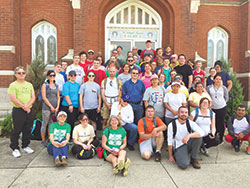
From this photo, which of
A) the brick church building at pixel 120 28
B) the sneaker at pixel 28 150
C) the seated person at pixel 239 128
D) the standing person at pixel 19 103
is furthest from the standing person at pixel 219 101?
the sneaker at pixel 28 150

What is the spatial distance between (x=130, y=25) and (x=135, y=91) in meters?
5.89

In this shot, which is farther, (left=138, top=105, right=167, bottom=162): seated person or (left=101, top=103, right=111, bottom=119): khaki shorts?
(left=101, top=103, right=111, bottom=119): khaki shorts

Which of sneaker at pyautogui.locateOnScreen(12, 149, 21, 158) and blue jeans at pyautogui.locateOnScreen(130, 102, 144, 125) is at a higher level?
blue jeans at pyautogui.locateOnScreen(130, 102, 144, 125)

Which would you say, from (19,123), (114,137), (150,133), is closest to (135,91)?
(150,133)

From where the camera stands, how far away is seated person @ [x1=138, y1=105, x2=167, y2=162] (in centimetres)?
442

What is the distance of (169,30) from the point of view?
941 cm

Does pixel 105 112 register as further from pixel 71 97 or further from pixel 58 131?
pixel 58 131

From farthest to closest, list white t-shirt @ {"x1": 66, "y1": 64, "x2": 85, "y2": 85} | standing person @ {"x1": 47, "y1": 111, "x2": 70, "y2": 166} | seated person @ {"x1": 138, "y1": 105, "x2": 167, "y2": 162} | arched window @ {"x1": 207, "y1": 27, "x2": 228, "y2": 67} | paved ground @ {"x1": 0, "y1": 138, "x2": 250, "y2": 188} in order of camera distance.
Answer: arched window @ {"x1": 207, "y1": 27, "x2": 228, "y2": 67} < white t-shirt @ {"x1": 66, "y1": 64, "x2": 85, "y2": 85} < seated person @ {"x1": 138, "y1": 105, "x2": 167, "y2": 162} < standing person @ {"x1": 47, "y1": 111, "x2": 70, "y2": 166} < paved ground @ {"x1": 0, "y1": 138, "x2": 250, "y2": 188}

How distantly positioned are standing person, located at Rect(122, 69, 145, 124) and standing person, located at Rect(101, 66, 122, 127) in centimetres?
20

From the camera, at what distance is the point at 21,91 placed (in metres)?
4.35

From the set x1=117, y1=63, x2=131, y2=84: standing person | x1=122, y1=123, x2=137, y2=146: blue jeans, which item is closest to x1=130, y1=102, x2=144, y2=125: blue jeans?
x1=122, y1=123, x2=137, y2=146: blue jeans

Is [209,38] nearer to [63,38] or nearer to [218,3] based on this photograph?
[218,3]

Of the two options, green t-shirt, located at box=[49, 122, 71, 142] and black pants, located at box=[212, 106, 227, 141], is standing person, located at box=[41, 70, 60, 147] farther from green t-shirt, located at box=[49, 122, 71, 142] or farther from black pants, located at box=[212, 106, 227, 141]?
black pants, located at box=[212, 106, 227, 141]

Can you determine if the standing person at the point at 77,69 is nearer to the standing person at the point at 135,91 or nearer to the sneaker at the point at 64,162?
the standing person at the point at 135,91
